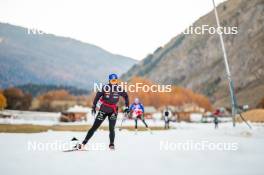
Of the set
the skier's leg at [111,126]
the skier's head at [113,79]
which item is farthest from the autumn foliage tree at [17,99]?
the skier's head at [113,79]

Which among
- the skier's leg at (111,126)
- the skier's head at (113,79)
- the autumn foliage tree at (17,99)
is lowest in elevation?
the skier's leg at (111,126)

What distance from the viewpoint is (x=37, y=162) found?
7934 millimetres

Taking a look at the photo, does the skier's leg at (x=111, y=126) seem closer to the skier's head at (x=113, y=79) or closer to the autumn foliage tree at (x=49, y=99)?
the skier's head at (x=113, y=79)

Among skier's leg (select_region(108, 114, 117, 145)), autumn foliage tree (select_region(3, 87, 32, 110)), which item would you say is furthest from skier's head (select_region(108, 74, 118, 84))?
autumn foliage tree (select_region(3, 87, 32, 110))

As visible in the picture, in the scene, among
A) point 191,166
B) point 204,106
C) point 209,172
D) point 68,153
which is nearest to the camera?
point 209,172

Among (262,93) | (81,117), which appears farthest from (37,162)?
(262,93)

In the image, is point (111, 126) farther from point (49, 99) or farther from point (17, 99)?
point (49, 99)

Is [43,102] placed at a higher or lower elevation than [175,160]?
higher

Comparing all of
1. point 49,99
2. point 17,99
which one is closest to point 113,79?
point 17,99

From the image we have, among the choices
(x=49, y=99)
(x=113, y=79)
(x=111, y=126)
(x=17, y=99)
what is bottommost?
(x=111, y=126)

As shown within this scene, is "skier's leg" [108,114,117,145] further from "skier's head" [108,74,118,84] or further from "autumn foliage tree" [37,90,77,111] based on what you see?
"autumn foliage tree" [37,90,77,111]

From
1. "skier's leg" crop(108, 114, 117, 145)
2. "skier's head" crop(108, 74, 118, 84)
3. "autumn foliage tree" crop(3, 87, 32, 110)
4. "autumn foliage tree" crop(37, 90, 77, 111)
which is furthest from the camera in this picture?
"autumn foliage tree" crop(37, 90, 77, 111)

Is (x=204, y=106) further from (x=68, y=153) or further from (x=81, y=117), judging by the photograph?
(x=68, y=153)

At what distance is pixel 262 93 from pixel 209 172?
161751mm
